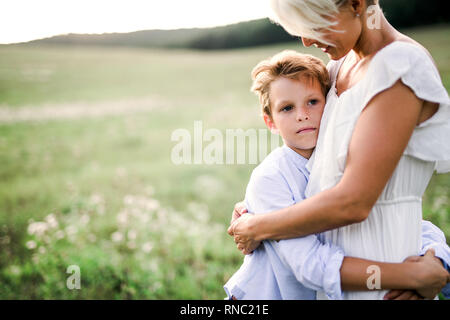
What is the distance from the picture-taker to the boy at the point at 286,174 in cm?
186

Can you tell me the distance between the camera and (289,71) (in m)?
2.05

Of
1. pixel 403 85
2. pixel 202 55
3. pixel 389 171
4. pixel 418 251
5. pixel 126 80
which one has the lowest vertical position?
pixel 418 251

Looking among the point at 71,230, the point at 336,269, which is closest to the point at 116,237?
the point at 71,230

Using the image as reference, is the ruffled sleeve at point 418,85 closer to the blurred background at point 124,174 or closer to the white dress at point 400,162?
the white dress at point 400,162

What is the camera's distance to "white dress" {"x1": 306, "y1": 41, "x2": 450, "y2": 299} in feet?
5.05

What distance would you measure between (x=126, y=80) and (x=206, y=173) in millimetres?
11488

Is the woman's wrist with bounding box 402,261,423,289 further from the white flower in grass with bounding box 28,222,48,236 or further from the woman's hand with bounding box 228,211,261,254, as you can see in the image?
the white flower in grass with bounding box 28,222,48,236

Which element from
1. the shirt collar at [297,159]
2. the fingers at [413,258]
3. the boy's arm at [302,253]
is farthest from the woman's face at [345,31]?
the fingers at [413,258]

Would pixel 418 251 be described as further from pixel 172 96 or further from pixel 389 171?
pixel 172 96

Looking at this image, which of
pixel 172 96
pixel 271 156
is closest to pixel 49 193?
pixel 271 156

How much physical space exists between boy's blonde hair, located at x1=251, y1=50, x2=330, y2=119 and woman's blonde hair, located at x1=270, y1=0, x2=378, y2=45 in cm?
27

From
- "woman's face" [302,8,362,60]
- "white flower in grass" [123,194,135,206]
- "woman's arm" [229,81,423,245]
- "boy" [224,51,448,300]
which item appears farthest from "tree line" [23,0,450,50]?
"woman's arm" [229,81,423,245]
